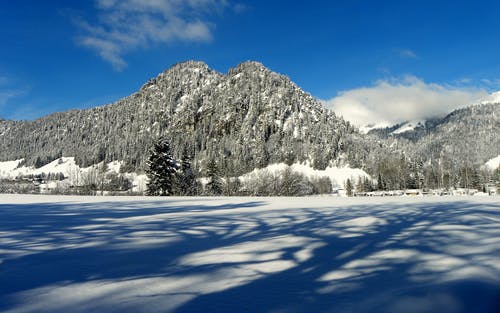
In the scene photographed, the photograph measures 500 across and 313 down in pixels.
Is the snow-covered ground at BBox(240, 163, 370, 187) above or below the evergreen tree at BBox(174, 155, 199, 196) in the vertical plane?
above

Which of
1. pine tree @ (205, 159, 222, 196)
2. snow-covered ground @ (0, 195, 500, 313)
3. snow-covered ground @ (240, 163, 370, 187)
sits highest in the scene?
snow-covered ground @ (240, 163, 370, 187)

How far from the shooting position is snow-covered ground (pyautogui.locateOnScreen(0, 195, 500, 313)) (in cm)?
332

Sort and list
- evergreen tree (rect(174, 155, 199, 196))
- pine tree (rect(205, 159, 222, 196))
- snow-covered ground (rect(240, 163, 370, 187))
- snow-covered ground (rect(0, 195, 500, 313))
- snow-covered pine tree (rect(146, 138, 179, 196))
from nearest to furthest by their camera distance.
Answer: snow-covered ground (rect(0, 195, 500, 313)), snow-covered pine tree (rect(146, 138, 179, 196)), evergreen tree (rect(174, 155, 199, 196)), pine tree (rect(205, 159, 222, 196)), snow-covered ground (rect(240, 163, 370, 187))

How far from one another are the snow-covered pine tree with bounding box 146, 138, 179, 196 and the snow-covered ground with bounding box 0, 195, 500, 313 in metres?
32.8

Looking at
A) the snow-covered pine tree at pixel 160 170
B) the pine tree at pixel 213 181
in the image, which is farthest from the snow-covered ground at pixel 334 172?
the snow-covered pine tree at pixel 160 170

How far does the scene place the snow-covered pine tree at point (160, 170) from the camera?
A: 3959 cm

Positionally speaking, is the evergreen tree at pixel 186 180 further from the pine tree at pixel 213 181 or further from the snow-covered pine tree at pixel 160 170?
the snow-covered pine tree at pixel 160 170

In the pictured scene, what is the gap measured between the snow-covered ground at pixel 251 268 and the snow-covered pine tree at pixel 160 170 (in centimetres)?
3281

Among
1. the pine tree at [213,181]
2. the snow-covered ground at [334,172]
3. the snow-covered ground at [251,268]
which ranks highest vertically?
the snow-covered ground at [334,172]

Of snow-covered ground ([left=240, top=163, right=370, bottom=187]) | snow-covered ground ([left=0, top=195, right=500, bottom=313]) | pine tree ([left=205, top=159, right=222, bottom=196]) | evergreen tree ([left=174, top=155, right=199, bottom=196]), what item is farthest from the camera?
snow-covered ground ([left=240, top=163, right=370, bottom=187])

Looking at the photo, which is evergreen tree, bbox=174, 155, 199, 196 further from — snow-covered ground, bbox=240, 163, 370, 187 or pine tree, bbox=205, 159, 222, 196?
snow-covered ground, bbox=240, 163, 370, 187

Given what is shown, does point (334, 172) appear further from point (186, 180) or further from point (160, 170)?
point (160, 170)

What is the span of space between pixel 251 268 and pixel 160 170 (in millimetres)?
37523

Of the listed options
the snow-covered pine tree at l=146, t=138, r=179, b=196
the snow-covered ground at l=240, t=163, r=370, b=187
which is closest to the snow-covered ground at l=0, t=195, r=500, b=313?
the snow-covered pine tree at l=146, t=138, r=179, b=196
